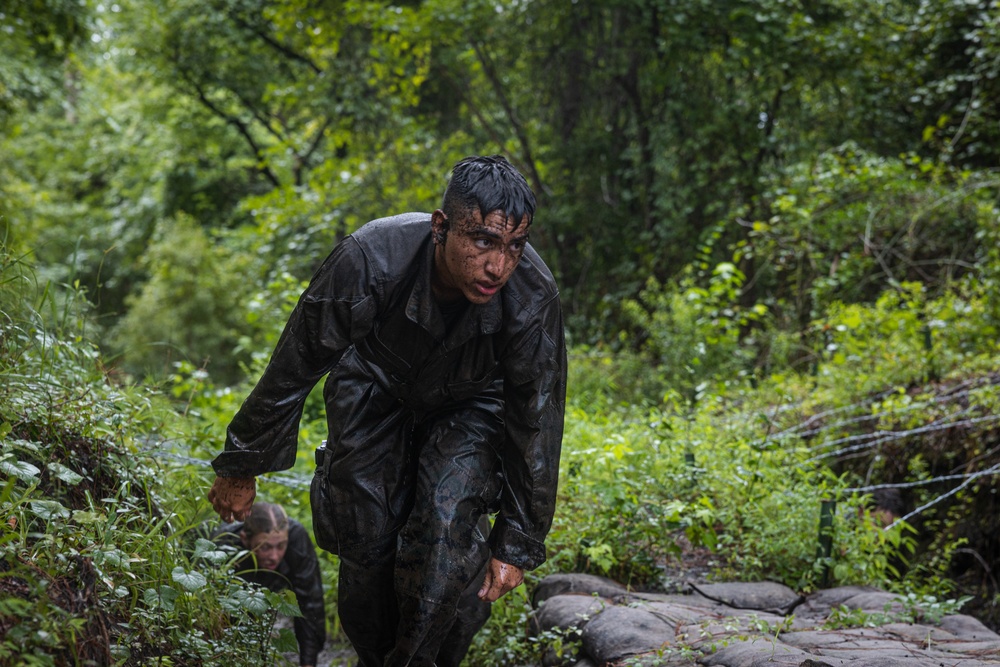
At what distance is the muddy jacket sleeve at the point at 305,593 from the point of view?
476 cm

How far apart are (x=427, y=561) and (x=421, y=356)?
661 mm

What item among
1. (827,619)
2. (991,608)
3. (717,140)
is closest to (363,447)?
(827,619)

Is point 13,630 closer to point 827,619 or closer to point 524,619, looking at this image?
point 524,619

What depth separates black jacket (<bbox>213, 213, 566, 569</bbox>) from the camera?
3.07 m

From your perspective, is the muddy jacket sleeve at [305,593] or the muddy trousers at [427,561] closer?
the muddy trousers at [427,561]

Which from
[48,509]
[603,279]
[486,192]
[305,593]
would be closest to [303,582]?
[305,593]

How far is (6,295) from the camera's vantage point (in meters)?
3.96

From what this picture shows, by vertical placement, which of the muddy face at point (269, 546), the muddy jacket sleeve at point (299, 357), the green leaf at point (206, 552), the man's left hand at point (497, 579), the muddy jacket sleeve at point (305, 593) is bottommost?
the muddy jacket sleeve at point (305, 593)

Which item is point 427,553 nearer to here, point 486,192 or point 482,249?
point 482,249

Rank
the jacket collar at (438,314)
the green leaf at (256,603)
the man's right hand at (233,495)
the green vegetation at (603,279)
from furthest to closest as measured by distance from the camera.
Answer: the green vegetation at (603,279), the green leaf at (256,603), the man's right hand at (233,495), the jacket collar at (438,314)

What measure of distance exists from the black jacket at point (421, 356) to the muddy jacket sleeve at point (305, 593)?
160cm

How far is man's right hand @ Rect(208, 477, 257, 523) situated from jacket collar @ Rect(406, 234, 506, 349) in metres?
0.86

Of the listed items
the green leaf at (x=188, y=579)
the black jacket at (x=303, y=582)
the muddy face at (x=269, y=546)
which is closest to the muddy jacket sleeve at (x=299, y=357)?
the green leaf at (x=188, y=579)

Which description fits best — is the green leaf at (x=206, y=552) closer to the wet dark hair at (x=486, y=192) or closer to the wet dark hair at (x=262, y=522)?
the wet dark hair at (x=262, y=522)
